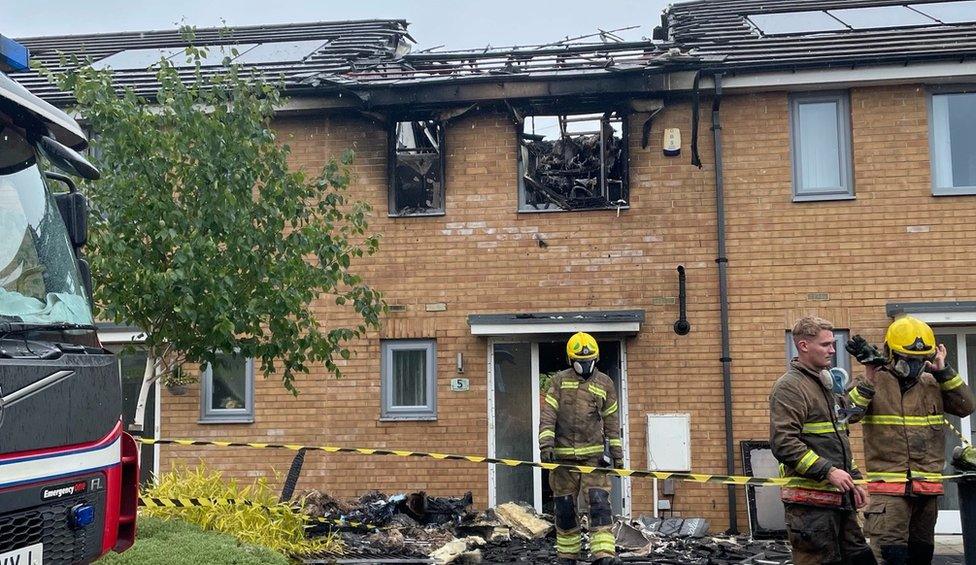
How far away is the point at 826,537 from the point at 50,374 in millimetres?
4317

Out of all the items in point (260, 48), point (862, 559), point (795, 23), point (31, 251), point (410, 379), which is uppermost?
point (260, 48)

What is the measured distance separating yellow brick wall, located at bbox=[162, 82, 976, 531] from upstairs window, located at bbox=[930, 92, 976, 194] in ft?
0.69

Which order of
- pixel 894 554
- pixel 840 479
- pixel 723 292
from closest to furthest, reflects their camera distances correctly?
pixel 840 479, pixel 894 554, pixel 723 292

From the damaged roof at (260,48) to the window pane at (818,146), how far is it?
5.35m

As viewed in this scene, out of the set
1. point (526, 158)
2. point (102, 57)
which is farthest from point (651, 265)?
point (102, 57)

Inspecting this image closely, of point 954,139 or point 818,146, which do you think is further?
point 818,146

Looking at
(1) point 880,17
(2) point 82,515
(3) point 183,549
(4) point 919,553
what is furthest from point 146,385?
(1) point 880,17

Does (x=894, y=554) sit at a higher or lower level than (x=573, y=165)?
lower

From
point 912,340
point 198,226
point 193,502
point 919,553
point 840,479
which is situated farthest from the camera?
point 193,502

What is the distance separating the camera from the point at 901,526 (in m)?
6.55

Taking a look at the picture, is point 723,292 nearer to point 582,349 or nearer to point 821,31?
point 582,349

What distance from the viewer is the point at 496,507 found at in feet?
34.9

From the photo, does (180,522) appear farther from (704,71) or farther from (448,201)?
(704,71)

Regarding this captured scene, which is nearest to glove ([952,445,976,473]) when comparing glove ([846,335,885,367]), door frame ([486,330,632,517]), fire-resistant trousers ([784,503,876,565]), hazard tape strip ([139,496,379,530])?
glove ([846,335,885,367])
